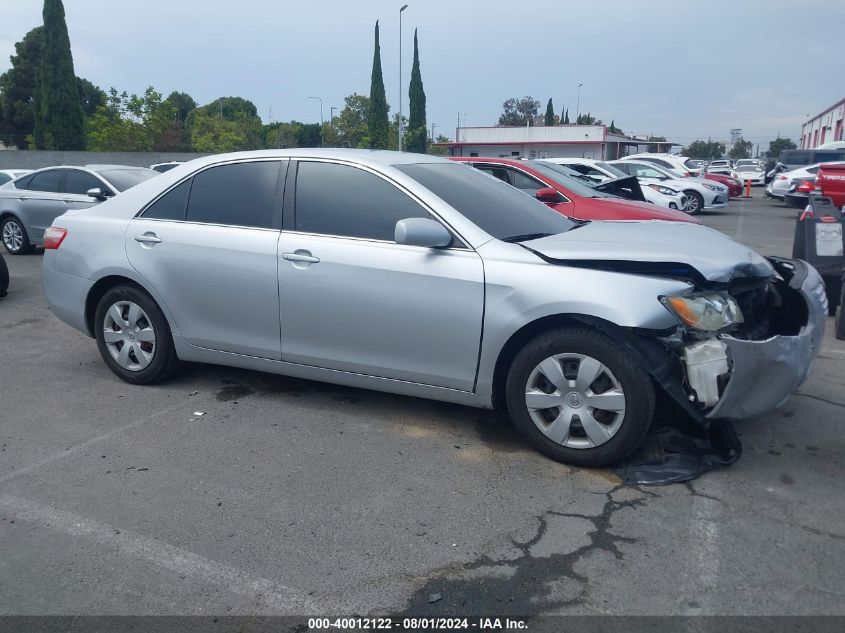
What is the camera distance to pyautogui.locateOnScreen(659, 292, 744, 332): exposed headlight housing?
3699 millimetres

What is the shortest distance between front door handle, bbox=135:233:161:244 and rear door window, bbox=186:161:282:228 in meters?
0.27

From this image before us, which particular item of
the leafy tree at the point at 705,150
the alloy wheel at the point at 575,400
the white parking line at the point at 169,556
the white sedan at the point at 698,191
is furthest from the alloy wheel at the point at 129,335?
the leafy tree at the point at 705,150

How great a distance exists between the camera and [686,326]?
3701 mm

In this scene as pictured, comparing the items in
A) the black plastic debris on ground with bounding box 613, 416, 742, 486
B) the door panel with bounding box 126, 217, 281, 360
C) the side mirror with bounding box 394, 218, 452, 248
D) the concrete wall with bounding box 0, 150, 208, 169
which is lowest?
the black plastic debris on ground with bounding box 613, 416, 742, 486

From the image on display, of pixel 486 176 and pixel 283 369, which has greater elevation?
pixel 486 176

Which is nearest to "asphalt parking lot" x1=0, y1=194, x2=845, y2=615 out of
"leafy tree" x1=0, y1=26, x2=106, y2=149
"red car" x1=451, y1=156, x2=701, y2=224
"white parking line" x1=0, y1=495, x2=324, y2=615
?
"white parking line" x1=0, y1=495, x2=324, y2=615

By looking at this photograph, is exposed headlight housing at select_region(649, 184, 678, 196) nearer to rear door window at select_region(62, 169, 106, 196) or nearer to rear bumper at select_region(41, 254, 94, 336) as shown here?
rear door window at select_region(62, 169, 106, 196)

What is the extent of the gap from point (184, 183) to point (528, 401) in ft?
9.61

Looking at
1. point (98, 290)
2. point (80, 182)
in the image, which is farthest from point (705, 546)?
point (80, 182)

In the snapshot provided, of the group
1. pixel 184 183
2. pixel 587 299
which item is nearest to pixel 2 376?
pixel 184 183

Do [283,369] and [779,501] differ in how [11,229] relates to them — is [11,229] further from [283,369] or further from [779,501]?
[779,501]

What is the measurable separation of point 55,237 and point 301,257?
2.27m

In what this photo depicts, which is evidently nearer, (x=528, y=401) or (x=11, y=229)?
(x=528, y=401)

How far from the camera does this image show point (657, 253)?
388 centimetres
